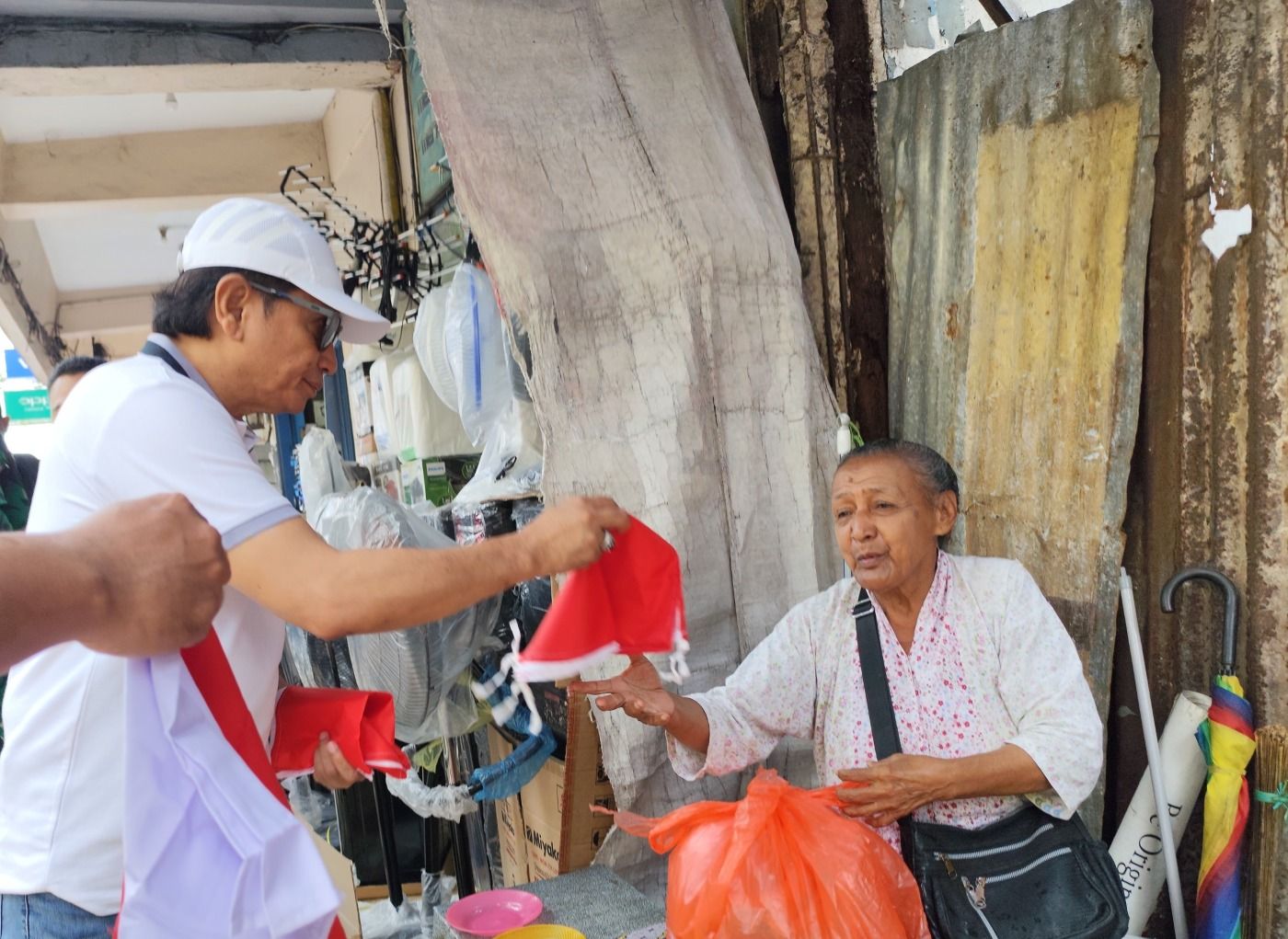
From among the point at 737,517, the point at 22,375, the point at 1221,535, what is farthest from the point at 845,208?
the point at 22,375

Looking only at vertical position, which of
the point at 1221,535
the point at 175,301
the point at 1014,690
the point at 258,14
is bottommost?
the point at 1014,690

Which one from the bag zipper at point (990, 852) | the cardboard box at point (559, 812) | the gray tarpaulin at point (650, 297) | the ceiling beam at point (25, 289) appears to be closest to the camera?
the bag zipper at point (990, 852)

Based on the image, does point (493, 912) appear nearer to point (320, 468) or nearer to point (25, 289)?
point (320, 468)

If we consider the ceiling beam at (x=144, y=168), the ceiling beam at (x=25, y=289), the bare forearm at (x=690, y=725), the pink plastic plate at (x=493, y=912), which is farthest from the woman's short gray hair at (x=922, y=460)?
the ceiling beam at (x=25, y=289)

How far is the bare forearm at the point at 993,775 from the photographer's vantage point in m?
2.02

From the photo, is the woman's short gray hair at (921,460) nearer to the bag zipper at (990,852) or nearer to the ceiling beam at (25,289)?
the bag zipper at (990,852)

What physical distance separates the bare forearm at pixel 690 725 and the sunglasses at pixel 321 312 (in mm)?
1072

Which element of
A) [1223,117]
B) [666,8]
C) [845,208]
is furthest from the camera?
[845,208]

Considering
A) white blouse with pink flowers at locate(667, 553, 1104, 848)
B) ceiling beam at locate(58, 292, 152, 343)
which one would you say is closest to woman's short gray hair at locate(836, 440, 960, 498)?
white blouse with pink flowers at locate(667, 553, 1104, 848)

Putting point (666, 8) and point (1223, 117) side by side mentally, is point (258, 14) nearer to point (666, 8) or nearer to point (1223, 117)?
point (666, 8)

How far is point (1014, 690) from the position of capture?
217cm

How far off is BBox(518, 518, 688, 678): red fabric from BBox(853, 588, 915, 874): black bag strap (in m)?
0.56

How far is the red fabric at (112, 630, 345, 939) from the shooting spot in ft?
4.30

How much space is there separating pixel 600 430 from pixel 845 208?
1143mm
